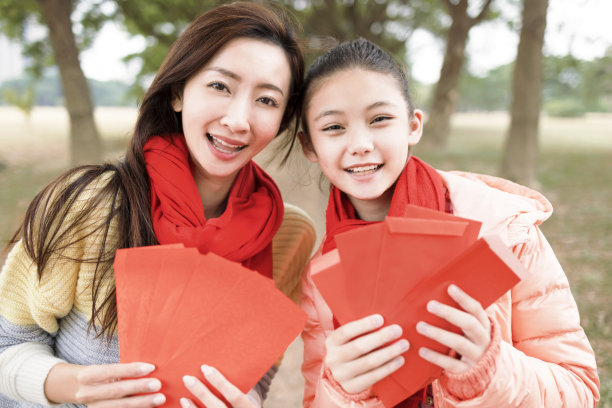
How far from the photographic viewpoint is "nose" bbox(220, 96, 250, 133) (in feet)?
4.91

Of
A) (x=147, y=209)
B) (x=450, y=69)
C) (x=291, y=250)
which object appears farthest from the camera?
(x=450, y=69)

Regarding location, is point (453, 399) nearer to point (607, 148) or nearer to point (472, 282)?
point (472, 282)

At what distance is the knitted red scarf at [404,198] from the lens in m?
1.50

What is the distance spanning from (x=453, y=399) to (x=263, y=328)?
0.50 meters

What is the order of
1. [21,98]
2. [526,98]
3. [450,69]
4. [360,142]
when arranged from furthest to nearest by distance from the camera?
[21,98]
[450,69]
[526,98]
[360,142]

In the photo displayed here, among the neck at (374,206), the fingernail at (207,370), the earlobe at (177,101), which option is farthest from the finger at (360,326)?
the earlobe at (177,101)

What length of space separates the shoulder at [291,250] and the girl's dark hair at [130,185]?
22.5 inches

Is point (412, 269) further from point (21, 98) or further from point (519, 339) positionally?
point (21, 98)

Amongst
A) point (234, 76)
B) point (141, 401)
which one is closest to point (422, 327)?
point (141, 401)

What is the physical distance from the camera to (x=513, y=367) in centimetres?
113

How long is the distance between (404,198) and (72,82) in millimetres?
8114

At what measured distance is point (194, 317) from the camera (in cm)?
111

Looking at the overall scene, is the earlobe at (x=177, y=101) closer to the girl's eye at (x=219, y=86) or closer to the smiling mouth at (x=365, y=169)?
the girl's eye at (x=219, y=86)

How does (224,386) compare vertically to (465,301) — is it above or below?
below
